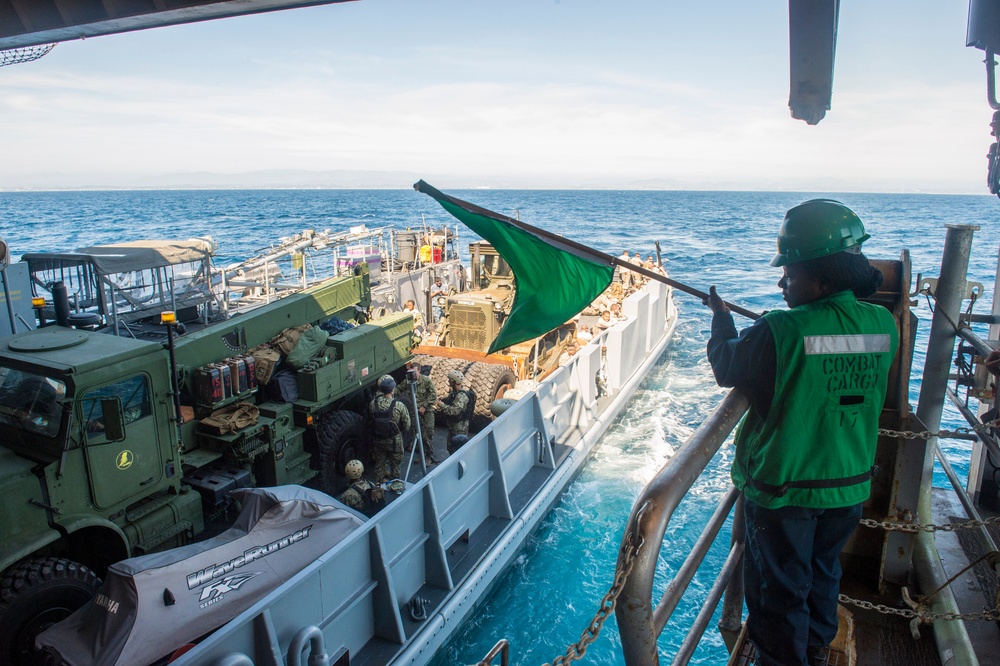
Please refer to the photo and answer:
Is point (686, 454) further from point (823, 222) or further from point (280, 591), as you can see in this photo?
point (280, 591)

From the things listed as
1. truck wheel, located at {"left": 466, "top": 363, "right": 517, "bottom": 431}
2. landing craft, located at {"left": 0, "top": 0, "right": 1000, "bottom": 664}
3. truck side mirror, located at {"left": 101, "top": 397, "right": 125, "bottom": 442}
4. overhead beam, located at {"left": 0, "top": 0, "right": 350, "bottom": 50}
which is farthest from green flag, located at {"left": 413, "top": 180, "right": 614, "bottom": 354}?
overhead beam, located at {"left": 0, "top": 0, "right": 350, "bottom": 50}

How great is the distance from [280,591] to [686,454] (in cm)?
362

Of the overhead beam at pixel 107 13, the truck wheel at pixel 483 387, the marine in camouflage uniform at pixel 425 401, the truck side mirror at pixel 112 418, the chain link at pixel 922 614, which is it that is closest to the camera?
→ the chain link at pixel 922 614

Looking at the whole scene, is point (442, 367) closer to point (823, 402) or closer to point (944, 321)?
point (944, 321)

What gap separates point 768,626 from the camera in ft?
7.47

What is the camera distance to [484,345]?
13.0m

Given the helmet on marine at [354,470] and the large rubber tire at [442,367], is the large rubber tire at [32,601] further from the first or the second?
the large rubber tire at [442,367]

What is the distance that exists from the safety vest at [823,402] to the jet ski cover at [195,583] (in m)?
4.16

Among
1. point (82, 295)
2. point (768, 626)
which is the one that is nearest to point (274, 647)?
point (768, 626)

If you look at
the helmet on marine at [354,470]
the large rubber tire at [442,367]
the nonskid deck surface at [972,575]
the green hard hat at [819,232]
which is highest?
the green hard hat at [819,232]

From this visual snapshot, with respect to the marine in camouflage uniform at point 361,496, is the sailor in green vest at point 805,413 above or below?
above

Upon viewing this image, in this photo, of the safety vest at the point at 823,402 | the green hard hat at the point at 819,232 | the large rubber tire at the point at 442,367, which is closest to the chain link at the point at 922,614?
the safety vest at the point at 823,402

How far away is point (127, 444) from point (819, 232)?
19.9 ft

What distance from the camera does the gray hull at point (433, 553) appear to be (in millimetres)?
4398
